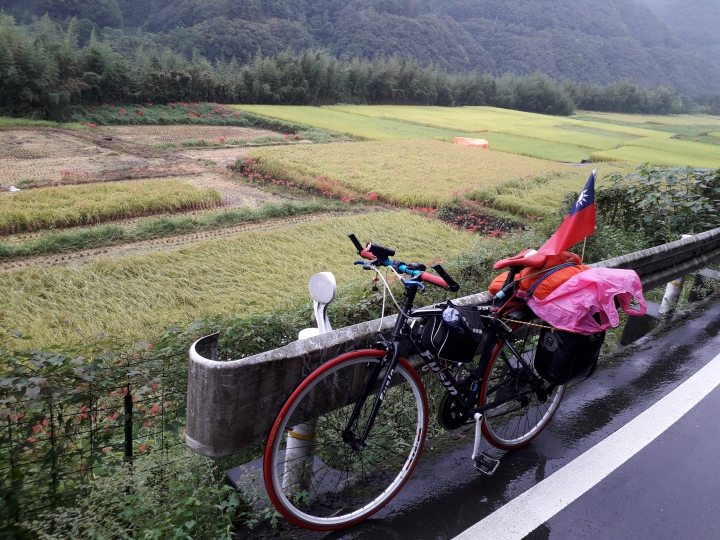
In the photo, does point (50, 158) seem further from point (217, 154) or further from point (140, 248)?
point (140, 248)

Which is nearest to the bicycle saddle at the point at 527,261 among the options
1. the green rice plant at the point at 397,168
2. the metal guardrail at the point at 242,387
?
the metal guardrail at the point at 242,387

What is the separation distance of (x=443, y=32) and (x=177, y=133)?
7216 cm

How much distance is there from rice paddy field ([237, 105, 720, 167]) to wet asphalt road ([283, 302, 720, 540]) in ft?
75.7

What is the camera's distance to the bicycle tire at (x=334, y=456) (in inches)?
86.4

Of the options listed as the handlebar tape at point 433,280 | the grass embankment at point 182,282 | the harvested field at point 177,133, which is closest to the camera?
the handlebar tape at point 433,280

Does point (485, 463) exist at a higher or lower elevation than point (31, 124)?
higher

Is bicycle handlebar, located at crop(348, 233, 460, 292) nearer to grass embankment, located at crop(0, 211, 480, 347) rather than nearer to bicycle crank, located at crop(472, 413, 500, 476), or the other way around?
bicycle crank, located at crop(472, 413, 500, 476)

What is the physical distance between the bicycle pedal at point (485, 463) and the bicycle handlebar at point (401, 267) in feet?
3.07

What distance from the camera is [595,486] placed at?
2.75m

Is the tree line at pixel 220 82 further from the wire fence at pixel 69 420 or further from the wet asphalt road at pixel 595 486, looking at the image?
the wet asphalt road at pixel 595 486

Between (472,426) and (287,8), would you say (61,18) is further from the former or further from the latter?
(472,426)

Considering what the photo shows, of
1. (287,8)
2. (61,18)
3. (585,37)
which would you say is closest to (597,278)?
(61,18)

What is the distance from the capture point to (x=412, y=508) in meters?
2.53

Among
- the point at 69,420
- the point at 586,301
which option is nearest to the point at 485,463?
the point at 586,301
